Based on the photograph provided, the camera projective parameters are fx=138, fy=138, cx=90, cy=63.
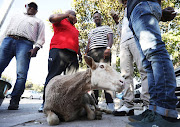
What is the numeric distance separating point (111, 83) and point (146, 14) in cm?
100

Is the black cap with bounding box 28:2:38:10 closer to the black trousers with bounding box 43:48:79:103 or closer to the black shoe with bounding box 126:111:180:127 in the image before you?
the black trousers with bounding box 43:48:79:103

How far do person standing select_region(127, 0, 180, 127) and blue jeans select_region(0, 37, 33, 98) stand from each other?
114 inches

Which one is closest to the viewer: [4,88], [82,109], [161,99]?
[161,99]

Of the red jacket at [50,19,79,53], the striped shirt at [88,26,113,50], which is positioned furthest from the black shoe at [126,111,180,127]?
the striped shirt at [88,26,113,50]

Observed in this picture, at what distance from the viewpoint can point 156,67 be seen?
147 centimetres

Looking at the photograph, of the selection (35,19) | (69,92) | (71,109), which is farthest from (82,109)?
(35,19)

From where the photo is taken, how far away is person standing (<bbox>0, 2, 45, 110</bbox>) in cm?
349

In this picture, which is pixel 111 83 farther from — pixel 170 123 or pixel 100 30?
pixel 100 30

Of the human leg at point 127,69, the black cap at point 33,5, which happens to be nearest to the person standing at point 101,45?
the human leg at point 127,69

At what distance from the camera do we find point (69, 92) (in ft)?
6.84

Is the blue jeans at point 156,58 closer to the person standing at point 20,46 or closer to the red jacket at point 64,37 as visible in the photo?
the red jacket at point 64,37

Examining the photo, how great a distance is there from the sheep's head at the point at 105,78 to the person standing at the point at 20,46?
2274 mm

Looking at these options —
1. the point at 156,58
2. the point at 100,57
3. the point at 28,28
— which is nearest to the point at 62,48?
the point at 100,57

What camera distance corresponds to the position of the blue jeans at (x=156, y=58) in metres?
1.36
